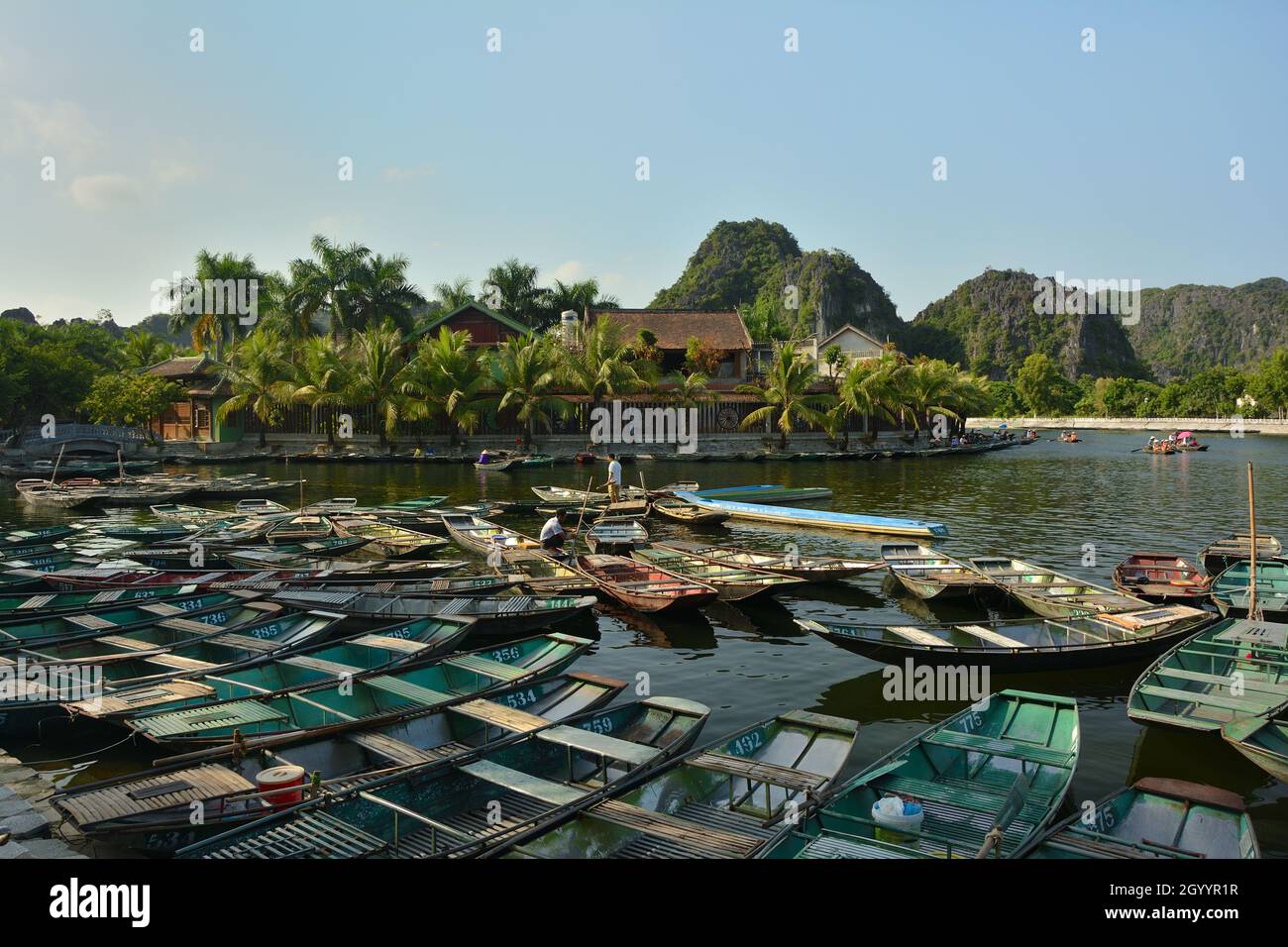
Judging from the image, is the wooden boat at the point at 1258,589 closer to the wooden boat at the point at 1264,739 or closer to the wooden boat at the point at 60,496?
the wooden boat at the point at 1264,739

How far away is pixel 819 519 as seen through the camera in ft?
95.4

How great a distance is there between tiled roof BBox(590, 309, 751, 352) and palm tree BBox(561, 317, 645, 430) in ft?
23.1

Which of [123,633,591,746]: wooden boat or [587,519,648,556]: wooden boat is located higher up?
[587,519,648,556]: wooden boat

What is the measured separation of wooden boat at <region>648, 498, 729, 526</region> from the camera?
28891 millimetres

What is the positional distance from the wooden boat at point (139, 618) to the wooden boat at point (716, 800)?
8.90 m

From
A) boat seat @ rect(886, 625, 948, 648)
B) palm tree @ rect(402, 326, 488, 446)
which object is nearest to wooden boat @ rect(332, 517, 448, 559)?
boat seat @ rect(886, 625, 948, 648)

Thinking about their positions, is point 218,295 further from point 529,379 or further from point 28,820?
point 28,820

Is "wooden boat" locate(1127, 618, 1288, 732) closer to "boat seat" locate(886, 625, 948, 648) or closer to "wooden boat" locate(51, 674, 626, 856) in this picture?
"boat seat" locate(886, 625, 948, 648)

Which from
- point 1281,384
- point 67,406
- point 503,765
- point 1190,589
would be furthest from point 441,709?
point 1281,384

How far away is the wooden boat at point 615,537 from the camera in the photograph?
2255cm

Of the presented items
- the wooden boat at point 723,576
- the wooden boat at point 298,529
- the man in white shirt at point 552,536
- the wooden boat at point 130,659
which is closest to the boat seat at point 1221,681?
the wooden boat at point 723,576

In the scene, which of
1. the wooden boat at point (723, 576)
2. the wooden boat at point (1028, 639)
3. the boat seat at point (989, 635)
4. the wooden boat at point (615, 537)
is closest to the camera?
the wooden boat at point (1028, 639)

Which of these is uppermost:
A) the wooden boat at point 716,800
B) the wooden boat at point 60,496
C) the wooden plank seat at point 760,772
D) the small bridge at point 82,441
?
the small bridge at point 82,441
